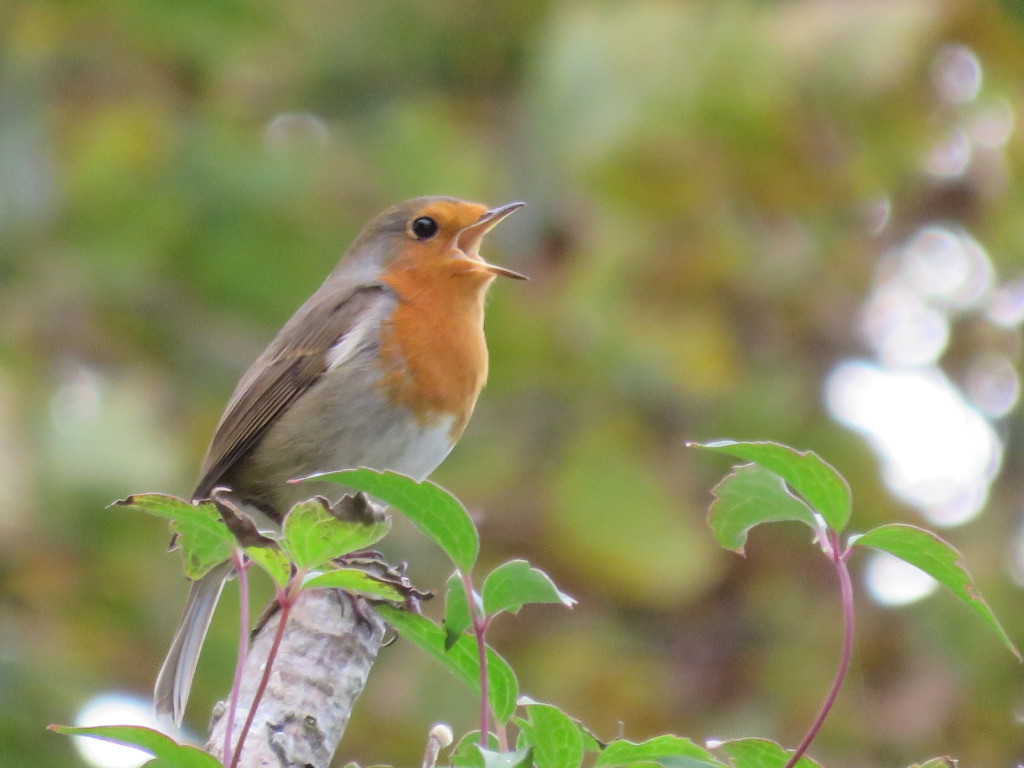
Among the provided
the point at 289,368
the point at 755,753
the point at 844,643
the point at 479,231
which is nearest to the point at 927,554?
the point at 844,643

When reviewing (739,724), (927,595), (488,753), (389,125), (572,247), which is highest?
(389,125)

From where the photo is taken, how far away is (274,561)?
4.62 feet

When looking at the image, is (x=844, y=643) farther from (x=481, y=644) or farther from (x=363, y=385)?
(x=363, y=385)

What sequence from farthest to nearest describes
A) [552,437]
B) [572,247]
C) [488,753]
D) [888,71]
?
[552,437], [572,247], [888,71], [488,753]

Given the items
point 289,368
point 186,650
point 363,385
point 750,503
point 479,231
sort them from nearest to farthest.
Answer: point 750,503, point 186,650, point 363,385, point 289,368, point 479,231

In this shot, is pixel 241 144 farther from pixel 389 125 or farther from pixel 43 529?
pixel 43 529

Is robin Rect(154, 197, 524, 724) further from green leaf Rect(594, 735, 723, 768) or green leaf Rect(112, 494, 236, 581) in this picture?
green leaf Rect(594, 735, 723, 768)

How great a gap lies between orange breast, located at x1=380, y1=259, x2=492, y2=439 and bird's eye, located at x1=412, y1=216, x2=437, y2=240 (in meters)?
0.19

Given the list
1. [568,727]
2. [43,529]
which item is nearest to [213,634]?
[43,529]

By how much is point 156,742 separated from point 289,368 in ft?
9.90

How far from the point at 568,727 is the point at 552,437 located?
4488mm

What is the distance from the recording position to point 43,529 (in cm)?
414

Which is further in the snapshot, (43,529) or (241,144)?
(241,144)

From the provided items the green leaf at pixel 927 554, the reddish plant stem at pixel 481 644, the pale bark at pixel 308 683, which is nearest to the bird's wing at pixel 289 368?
the pale bark at pixel 308 683
